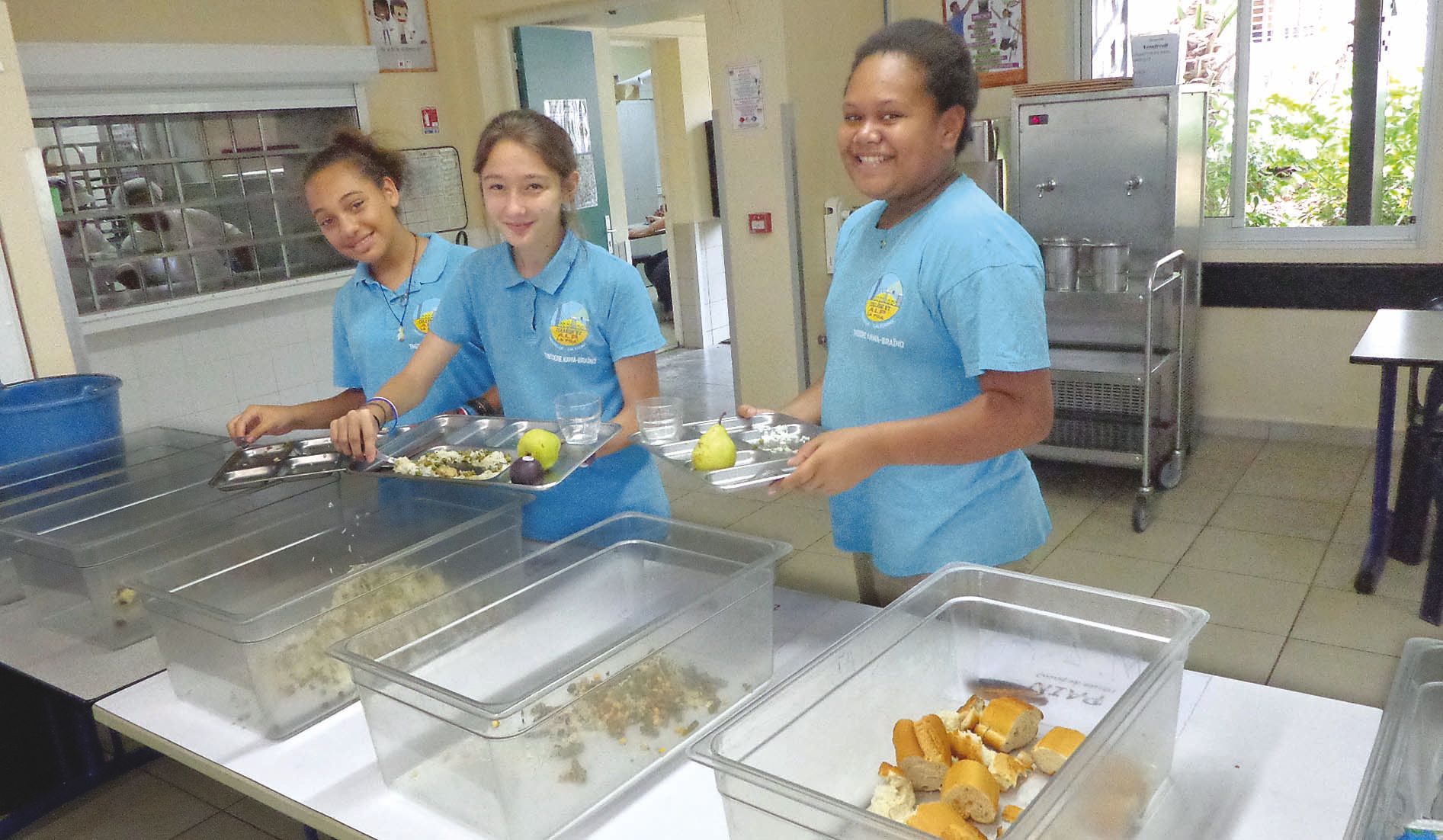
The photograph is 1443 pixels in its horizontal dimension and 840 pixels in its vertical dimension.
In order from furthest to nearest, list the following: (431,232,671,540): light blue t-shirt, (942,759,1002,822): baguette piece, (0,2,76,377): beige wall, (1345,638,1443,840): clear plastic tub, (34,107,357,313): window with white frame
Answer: (34,107,357,313): window with white frame, (0,2,76,377): beige wall, (431,232,671,540): light blue t-shirt, (942,759,1002,822): baguette piece, (1345,638,1443,840): clear plastic tub

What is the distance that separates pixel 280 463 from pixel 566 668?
3.14 feet

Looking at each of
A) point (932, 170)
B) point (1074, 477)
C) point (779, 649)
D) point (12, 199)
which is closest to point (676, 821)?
point (779, 649)

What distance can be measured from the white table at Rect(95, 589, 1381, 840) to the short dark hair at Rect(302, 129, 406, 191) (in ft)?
3.66

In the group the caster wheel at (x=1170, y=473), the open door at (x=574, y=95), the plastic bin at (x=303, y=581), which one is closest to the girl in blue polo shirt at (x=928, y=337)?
the plastic bin at (x=303, y=581)

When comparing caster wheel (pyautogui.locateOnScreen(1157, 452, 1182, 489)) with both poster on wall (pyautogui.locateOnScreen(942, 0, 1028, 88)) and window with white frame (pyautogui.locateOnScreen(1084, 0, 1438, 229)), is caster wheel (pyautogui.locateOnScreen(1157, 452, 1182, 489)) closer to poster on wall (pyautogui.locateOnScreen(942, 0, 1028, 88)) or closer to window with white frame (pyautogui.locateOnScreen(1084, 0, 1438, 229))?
window with white frame (pyautogui.locateOnScreen(1084, 0, 1438, 229))

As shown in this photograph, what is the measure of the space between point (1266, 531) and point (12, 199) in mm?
4059

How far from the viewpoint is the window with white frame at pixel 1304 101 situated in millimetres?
4293

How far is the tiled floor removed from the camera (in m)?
2.52

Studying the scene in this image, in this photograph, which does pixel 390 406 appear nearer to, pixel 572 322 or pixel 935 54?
pixel 572 322

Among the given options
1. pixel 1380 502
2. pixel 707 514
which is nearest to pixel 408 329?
pixel 707 514

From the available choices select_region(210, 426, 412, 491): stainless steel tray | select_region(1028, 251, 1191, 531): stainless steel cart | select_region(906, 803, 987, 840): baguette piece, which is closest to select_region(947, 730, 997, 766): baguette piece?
select_region(906, 803, 987, 840): baguette piece

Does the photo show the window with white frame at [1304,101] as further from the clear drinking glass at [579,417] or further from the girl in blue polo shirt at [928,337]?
the clear drinking glass at [579,417]

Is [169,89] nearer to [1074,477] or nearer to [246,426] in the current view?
[246,426]

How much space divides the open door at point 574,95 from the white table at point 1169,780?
432 centimetres
